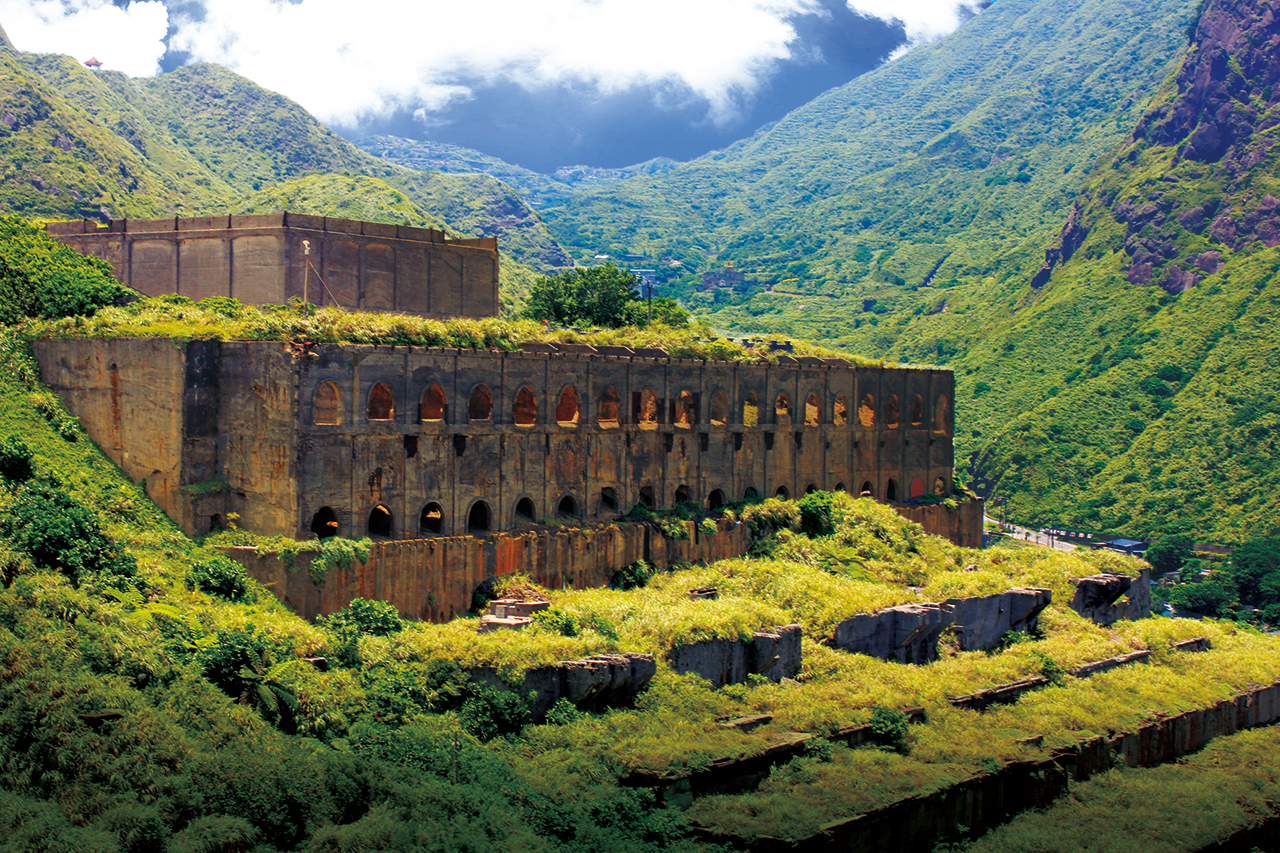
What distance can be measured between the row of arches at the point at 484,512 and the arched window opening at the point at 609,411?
6.86ft

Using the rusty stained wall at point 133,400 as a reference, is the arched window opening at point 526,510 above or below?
below

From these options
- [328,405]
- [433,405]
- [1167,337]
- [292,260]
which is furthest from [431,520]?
[1167,337]

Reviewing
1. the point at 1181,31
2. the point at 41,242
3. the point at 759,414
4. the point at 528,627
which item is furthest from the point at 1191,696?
the point at 1181,31

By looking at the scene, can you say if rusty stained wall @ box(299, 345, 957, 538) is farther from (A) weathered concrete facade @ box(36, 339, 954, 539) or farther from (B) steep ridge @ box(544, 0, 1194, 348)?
(B) steep ridge @ box(544, 0, 1194, 348)

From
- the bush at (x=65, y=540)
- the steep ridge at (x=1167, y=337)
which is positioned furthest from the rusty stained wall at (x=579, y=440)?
the steep ridge at (x=1167, y=337)

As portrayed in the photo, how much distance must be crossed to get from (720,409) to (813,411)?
5.65 meters

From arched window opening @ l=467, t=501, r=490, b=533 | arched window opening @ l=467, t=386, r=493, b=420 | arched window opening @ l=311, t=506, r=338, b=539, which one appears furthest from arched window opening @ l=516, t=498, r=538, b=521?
arched window opening @ l=311, t=506, r=338, b=539

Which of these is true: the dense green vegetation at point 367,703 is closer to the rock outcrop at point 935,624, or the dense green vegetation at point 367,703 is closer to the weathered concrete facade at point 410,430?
the rock outcrop at point 935,624

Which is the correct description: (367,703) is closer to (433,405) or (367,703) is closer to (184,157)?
(433,405)

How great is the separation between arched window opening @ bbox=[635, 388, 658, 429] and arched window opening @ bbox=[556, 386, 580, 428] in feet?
8.81

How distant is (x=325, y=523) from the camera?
108 feet

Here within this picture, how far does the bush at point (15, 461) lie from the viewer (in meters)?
30.0

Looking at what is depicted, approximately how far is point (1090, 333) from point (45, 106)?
3140 inches

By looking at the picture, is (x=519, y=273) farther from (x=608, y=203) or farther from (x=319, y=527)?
(x=608, y=203)
